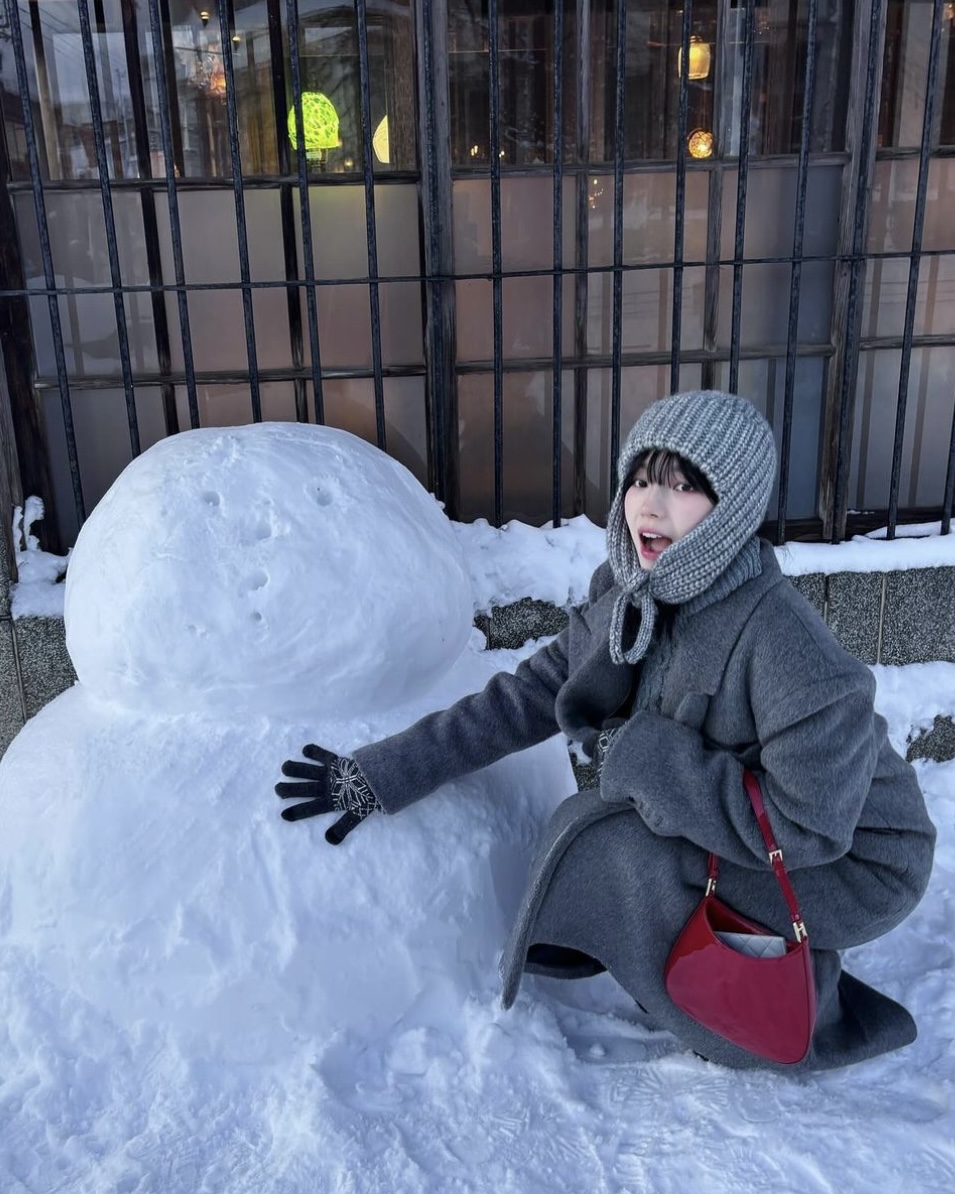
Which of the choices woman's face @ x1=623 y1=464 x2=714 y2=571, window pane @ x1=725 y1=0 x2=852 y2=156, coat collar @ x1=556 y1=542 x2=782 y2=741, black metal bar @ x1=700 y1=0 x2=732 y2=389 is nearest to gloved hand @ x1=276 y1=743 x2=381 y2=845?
coat collar @ x1=556 y1=542 x2=782 y2=741

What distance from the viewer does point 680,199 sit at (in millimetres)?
3311

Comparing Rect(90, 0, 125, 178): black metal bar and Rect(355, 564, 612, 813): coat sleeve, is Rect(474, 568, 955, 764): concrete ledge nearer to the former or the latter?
Rect(355, 564, 612, 813): coat sleeve

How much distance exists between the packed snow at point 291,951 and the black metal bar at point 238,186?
1079 mm

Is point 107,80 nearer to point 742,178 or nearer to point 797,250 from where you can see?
point 742,178

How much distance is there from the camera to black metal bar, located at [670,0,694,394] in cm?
324

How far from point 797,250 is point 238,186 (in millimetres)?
1806

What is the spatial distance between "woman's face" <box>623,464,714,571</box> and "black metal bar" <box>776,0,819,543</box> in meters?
1.78

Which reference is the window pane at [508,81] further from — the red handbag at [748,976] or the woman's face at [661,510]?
the red handbag at [748,976]

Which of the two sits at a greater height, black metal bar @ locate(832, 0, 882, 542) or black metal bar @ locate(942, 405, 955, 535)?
black metal bar @ locate(832, 0, 882, 542)

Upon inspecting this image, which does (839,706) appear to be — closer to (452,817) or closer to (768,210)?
(452,817)

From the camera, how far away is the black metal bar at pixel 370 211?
121 inches

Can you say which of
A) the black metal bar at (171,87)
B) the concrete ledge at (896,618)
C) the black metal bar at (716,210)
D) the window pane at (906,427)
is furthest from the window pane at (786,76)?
the black metal bar at (171,87)

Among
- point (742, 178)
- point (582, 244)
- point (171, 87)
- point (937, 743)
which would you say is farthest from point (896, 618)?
point (171, 87)

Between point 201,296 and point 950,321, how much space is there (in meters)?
2.75
